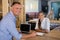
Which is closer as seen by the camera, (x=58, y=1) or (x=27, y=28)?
(x=27, y=28)

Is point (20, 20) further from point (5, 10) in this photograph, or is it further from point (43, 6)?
point (43, 6)


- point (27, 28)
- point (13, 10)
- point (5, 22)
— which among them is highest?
point (13, 10)

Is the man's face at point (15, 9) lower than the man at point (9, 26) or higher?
higher

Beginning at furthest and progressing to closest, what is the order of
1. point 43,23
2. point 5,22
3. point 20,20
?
1. point 20,20
2. point 43,23
3. point 5,22

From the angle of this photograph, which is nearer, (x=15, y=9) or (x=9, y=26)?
(x=9, y=26)

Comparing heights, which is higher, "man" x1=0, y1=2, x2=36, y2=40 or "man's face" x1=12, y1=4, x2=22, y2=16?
"man's face" x1=12, y1=4, x2=22, y2=16

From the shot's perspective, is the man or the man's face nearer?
the man

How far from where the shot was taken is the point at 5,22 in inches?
82.7

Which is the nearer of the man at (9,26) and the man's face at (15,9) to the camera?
the man at (9,26)

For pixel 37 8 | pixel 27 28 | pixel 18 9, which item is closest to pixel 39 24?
pixel 27 28

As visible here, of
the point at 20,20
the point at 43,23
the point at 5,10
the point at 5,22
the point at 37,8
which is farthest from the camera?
the point at 37,8

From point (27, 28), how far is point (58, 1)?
4.74 metres

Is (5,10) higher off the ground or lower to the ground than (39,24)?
higher

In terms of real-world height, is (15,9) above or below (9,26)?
above
